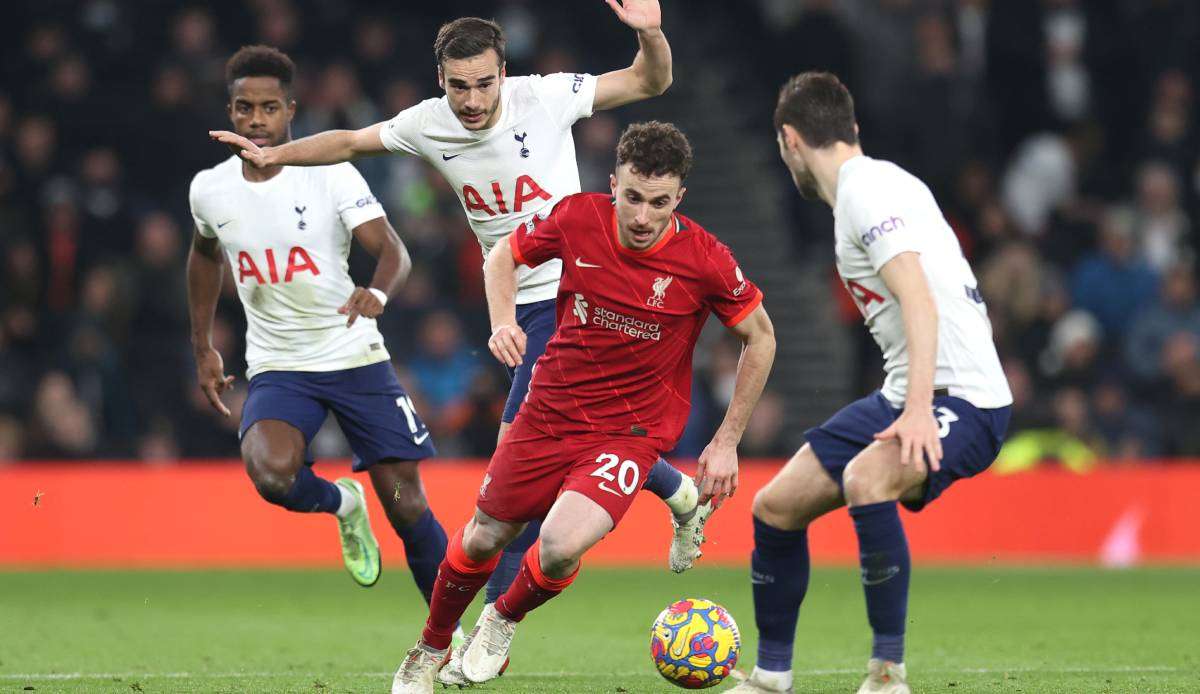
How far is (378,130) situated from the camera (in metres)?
7.23

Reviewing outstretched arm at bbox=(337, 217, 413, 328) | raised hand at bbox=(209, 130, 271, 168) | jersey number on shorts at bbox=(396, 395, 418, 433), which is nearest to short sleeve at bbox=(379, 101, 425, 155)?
raised hand at bbox=(209, 130, 271, 168)

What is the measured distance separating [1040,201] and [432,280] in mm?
5860

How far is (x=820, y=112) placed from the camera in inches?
245

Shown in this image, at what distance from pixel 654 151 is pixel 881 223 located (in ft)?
2.78

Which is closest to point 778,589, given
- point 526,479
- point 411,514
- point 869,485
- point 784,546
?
point 784,546

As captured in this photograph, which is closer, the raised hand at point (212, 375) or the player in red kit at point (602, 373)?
the player in red kit at point (602, 373)

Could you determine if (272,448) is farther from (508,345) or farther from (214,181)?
(508,345)

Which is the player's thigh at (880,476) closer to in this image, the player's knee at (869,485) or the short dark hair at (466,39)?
the player's knee at (869,485)

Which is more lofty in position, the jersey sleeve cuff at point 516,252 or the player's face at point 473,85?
the player's face at point 473,85

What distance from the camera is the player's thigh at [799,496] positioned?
630 centimetres

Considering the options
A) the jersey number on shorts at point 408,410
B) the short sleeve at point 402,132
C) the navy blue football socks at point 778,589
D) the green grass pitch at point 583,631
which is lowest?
the green grass pitch at point 583,631

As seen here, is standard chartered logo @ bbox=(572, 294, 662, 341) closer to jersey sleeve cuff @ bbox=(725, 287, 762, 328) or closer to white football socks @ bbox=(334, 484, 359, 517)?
jersey sleeve cuff @ bbox=(725, 287, 762, 328)

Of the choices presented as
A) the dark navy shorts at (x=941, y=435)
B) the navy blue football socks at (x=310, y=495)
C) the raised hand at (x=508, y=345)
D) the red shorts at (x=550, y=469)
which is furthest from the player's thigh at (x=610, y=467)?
the navy blue football socks at (x=310, y=495)

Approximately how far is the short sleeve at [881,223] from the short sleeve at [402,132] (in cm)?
201
